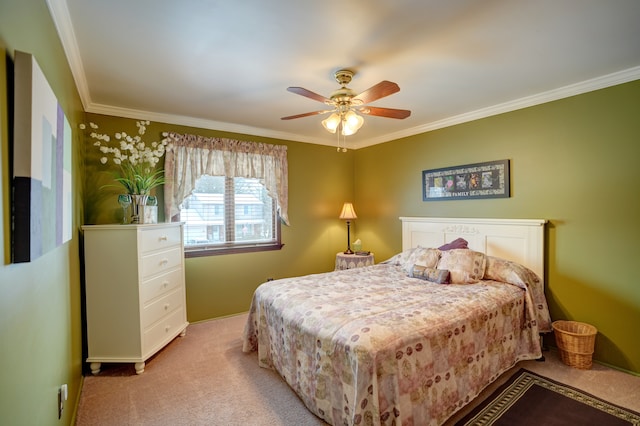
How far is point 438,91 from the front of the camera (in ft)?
9.36

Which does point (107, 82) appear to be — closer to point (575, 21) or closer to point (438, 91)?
point (438, 91)

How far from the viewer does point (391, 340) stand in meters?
1.72

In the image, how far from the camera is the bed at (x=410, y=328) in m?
1.69

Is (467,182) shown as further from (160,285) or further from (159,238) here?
(160,285)

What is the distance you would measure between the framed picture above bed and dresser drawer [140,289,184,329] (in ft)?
10.5

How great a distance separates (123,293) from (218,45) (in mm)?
2107

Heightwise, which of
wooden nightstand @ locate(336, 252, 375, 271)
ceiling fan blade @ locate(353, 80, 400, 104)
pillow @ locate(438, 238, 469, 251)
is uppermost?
ceiling fan blade @ locate(353, 80, 400, 104)

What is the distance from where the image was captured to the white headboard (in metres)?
2.99

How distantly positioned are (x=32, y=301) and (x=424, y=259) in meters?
3.00

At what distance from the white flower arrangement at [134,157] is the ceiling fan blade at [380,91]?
217cm

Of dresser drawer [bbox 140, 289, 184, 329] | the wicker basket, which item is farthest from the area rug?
dresser drawer [bbox 140, 289, 184, 329]

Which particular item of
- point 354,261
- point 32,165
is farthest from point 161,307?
point 354,261

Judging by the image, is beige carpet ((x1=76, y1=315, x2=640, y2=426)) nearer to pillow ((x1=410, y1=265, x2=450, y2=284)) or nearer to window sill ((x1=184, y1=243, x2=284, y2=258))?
pillow ((x1=410, y1=265, x2=450, y2=284))

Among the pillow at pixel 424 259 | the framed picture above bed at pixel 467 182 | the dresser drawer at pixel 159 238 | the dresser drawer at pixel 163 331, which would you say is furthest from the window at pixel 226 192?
the framed picture above bed at pixel 467 182
